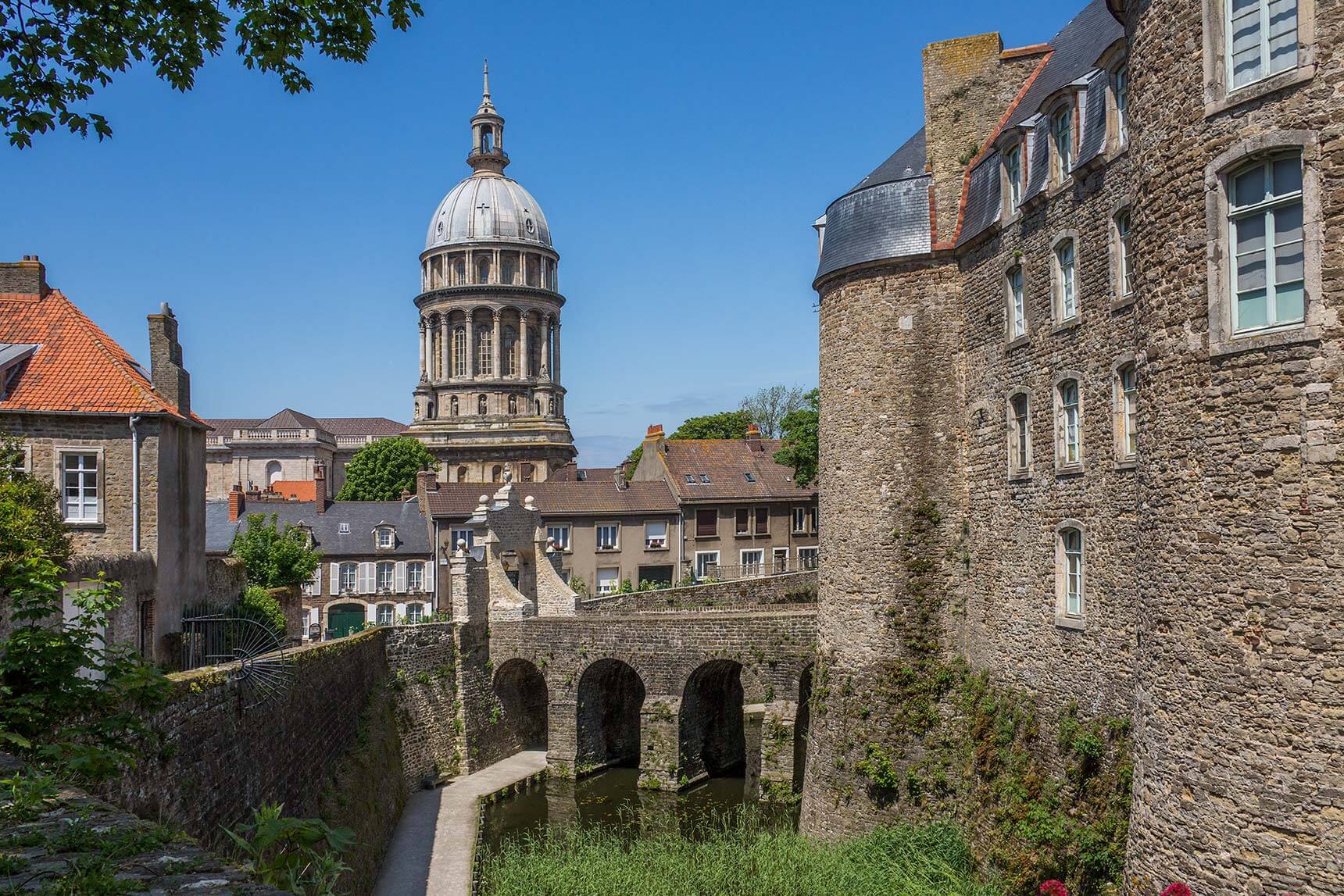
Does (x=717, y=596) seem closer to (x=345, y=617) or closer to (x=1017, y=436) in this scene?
(x=345, y=617)

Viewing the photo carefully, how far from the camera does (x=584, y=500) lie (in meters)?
43.8

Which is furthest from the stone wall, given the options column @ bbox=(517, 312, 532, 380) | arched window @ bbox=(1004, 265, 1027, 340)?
column @ bbox=(517, 312, 532, 380)

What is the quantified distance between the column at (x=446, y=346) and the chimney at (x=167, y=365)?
198 ft

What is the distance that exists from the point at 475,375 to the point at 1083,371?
6963 centimetres

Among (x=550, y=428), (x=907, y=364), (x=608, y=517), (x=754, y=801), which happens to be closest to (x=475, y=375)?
(x=550, y=428)

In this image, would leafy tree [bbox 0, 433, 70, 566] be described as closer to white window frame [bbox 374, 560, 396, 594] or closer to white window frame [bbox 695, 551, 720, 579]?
white window frame [bbox 374, 560, 396, 594]

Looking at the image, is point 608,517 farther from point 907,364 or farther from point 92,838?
point 92,838

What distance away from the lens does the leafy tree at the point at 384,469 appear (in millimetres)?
70125

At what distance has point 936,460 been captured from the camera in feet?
59.1

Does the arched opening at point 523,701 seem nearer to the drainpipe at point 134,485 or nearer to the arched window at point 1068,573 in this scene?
the drainpipe at point 134,485

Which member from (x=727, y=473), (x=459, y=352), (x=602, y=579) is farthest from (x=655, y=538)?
(x=459, y=352)

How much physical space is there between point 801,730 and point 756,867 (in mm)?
13151

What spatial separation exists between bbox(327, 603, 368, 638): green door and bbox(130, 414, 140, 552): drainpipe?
24.4 metres

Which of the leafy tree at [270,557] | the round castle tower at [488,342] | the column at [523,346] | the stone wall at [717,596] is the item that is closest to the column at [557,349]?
the round castle tower at [488,342]
